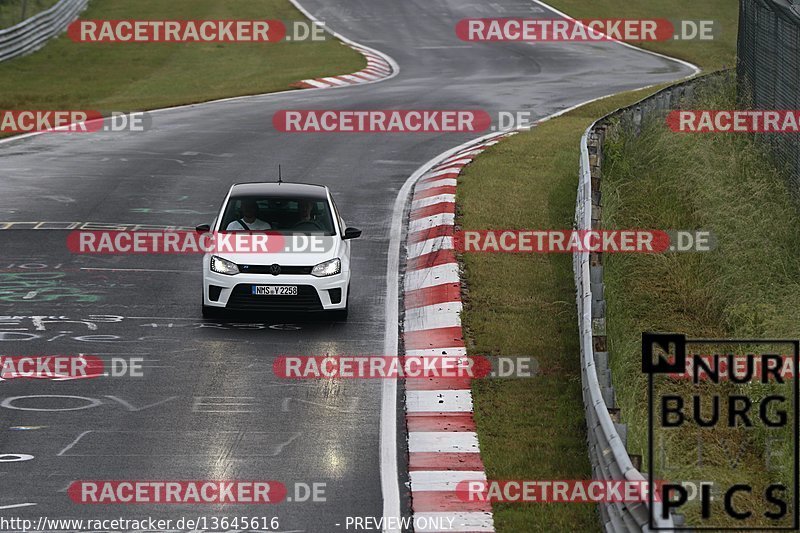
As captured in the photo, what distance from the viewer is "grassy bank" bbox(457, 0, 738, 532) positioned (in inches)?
Answer: 437

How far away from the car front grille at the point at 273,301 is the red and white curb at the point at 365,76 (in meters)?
23.1

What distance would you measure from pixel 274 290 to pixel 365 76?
86.3 feet

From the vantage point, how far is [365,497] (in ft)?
34.8

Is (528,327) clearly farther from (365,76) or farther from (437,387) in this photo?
(365,76)

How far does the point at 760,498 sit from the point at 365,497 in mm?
3231

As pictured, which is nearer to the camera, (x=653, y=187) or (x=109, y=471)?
(x=109, y=471)

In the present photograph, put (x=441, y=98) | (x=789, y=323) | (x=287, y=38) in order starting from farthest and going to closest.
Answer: (x=287, y=38)
(x=441, y=98)
(x=789, y=323)

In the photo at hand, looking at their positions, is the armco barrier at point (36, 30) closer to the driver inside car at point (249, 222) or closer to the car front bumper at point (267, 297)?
the driver inside car at point (249, 222)

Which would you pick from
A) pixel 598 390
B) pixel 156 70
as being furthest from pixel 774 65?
pixel 156 70

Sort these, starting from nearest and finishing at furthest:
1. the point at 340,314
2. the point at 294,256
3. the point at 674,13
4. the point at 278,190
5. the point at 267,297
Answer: the point at 267,297 → the point at 294,256 → the point at 340,314 → the point at 278,190 → the point at 674,13

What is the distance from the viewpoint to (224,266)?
15.2 meters

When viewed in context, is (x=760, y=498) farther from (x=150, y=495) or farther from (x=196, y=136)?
(x=196, y=136)

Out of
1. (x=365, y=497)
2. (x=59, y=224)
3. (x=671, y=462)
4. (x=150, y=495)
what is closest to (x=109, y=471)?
(x=150, y=495)

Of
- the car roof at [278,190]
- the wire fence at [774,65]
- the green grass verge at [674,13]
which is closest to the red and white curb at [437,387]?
the car roof at [278,190]
